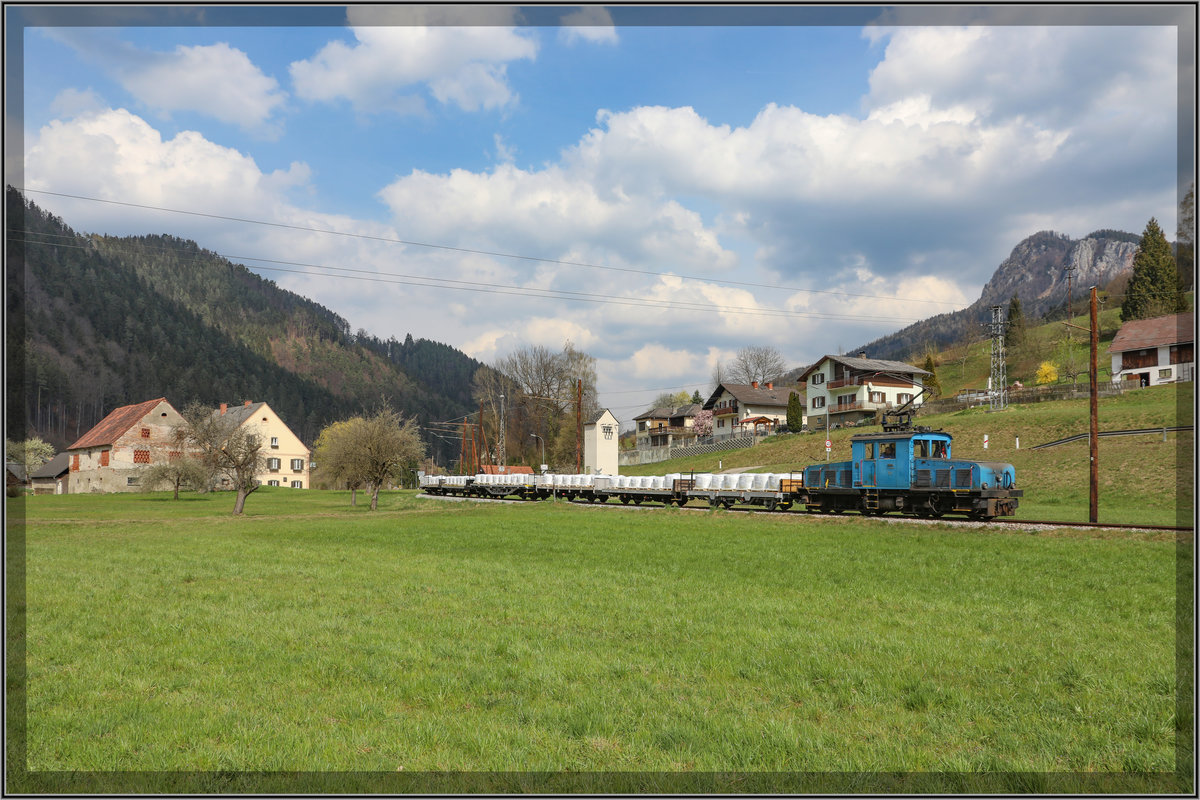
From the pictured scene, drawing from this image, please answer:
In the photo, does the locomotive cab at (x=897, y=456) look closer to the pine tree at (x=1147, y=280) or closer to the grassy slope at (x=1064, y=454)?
the grassy slope at (x=1064, y=454)

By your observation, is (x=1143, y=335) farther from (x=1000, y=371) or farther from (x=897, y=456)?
(x=897, y=456)

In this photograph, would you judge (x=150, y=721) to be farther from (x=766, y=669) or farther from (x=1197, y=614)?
(x=1197, y=614)

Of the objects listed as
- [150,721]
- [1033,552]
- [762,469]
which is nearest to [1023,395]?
[762,469]

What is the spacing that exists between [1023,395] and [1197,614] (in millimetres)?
68502

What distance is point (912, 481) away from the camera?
27078 millimetres

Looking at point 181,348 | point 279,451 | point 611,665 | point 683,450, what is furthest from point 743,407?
point 181,348

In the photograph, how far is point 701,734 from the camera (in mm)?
5707

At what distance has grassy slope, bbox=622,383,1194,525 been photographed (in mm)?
31547

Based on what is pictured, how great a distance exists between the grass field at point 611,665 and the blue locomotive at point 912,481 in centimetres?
871

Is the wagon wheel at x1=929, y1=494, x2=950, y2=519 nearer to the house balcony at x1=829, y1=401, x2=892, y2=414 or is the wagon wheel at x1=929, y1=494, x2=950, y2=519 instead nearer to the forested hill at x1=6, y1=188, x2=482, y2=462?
the house balcony at x1=829, y1=401, x2=892, y2=414

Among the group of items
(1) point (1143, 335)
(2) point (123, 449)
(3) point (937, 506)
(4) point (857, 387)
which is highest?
(1) point (1143, 335)

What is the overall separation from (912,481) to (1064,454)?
20.9 m

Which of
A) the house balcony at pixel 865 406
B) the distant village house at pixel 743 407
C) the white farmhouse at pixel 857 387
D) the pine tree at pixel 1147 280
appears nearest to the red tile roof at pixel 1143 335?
the pine tree at pixel 1147 280

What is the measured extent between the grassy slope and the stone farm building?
157ft
